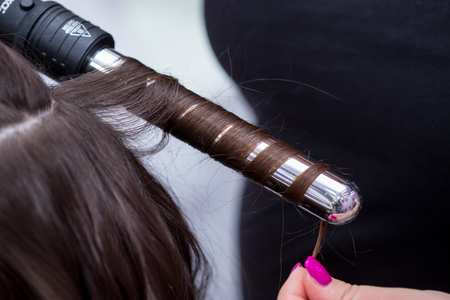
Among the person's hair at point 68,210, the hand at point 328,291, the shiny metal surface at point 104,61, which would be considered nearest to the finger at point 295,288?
the hand at point 328,291

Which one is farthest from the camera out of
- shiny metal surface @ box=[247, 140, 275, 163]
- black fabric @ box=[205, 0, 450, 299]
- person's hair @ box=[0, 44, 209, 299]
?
black fabric @ box=[205, 0, 450, 299]

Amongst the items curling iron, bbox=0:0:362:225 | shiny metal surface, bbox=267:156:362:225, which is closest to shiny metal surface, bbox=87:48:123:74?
curling iron, bbox=0:0:362:225

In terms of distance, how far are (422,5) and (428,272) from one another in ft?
1.44

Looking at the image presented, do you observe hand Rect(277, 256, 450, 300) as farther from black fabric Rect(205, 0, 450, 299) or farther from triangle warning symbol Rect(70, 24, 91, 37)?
triangle warning symbol Rect(70, 24, 91, 37)

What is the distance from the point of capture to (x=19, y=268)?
0.27 metres

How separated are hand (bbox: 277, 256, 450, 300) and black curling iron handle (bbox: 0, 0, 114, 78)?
396 mm

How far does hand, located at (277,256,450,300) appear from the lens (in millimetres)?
377

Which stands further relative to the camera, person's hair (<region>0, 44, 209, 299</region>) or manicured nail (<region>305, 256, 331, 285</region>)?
manicured nail (<region>305, 256, 331, 285</region>)

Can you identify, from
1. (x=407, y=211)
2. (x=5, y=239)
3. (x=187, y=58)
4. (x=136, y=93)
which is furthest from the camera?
(x=187, y=58)

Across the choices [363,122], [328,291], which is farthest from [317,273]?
[363,122]

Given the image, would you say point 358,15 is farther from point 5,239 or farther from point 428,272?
point 5,239

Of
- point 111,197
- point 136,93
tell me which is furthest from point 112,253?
point 136,93

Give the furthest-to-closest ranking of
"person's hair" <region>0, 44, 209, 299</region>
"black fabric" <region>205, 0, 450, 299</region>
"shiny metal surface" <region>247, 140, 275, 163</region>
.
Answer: "black fabric" <region>205, 0, 450, 299</region> < "shiny metal surface" <region>247, 140, 275, 163</region> < "person's hair" <region>0, 44, 209, 299</region>

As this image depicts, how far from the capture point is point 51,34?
436mm
